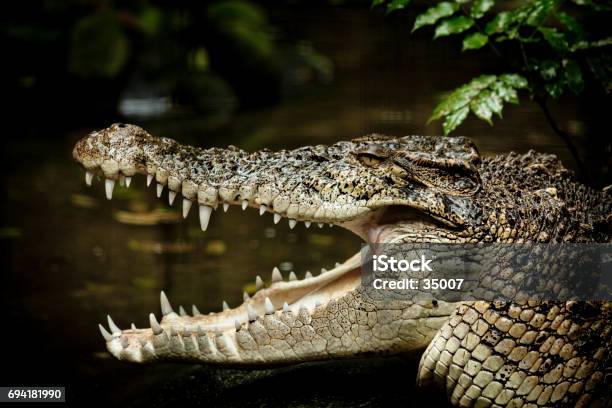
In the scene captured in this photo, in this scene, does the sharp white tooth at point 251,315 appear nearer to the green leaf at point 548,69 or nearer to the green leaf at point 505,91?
the green leaf at point 505,91

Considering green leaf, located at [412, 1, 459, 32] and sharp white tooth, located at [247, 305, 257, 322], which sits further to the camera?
green leaf, located at [412, 1, 459, 32]

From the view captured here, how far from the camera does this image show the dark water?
308 centimetres

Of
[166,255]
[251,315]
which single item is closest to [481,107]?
[251,315]

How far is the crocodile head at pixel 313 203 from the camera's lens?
264 centimetres

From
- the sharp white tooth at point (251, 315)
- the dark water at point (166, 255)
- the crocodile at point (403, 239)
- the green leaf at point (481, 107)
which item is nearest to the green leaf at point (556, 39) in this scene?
the green leaf at point (481, 107)

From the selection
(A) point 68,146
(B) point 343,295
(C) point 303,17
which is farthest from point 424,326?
(C) point 303,17

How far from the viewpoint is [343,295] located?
8.83ft

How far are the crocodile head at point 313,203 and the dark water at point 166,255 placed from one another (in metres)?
0.29

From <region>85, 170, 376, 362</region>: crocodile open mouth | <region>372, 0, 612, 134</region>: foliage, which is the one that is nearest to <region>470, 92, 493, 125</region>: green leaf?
<region>372, 0, 612, 134</region>: foliage

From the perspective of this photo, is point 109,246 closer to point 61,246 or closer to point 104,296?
point 61,246

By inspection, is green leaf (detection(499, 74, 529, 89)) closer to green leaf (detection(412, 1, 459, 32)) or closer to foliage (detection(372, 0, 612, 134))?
foliage (detection(372, 0, 612, 134))

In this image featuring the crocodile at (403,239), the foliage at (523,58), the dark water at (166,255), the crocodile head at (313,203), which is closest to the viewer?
the crocodile at (403,239)

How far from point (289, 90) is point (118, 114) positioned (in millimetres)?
2820

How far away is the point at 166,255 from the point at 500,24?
3297 millimetres
